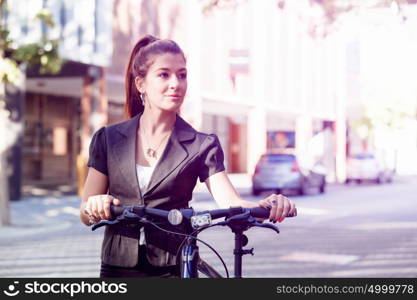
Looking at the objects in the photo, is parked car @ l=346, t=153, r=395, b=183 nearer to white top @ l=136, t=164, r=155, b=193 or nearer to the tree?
the tree

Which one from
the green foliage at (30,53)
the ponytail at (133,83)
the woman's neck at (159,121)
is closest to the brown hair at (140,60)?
the ponytail at (133,83)

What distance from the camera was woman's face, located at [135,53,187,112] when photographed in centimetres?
244

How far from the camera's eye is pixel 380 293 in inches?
98.2

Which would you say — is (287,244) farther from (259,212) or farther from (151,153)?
(259,212)

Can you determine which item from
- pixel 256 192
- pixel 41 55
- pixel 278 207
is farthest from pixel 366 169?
pixel 278 207

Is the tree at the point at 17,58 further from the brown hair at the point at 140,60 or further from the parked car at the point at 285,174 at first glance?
the parked car at the point at 285,174

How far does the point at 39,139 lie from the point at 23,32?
11.7 meters

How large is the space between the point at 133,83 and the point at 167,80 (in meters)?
0.25

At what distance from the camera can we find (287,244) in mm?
10023

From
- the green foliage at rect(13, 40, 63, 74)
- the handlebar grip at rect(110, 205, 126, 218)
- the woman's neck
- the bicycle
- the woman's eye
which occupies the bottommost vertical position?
the bicycle

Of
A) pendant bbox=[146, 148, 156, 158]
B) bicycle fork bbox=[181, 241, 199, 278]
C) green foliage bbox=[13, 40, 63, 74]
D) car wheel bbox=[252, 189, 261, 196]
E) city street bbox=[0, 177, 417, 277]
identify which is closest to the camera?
bicycle fork bbox=[181, 241, 199, 278]

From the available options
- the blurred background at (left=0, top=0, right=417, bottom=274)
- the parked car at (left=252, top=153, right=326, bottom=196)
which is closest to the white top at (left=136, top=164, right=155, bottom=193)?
the blurred background at (left=0, top=0, right=417, bottom=274)

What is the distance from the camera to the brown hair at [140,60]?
2.49 meters

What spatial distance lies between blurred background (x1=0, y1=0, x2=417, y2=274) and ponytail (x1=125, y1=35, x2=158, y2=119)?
2.48m
